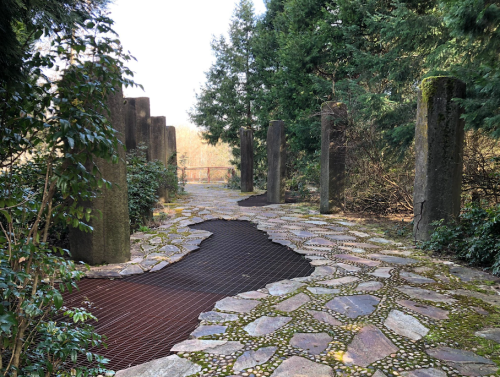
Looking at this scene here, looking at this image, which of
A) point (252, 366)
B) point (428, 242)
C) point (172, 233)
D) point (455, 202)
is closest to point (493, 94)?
point (455, 202)

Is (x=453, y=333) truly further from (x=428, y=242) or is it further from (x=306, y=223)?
(x=306, y=223)

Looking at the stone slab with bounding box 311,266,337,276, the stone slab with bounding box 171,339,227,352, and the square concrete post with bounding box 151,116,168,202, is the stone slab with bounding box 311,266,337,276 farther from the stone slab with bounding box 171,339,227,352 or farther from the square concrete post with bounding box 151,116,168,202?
the square concrete post with bounding box 151,116,168,202

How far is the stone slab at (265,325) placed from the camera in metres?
2.80

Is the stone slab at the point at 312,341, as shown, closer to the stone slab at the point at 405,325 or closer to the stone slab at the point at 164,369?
the stone slab at the point at 405,325

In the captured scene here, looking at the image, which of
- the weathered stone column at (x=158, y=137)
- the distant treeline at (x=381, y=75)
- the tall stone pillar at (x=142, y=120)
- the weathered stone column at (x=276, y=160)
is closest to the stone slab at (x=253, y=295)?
the distant treeline at (x=381, y=75)

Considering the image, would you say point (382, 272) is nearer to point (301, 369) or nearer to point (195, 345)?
point (301, 369)

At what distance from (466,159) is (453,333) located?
3924 millimetres

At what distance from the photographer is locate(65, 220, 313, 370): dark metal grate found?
8.81 feet

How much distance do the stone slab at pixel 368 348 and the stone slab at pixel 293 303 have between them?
68cm

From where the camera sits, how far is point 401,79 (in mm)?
7551

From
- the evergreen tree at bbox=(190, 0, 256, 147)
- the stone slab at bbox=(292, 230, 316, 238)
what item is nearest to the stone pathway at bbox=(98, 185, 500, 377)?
the stone slab at bbox=(292, 230, 316, 238)

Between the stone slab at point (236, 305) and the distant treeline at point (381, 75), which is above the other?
the distant treeline at point (381, 75)

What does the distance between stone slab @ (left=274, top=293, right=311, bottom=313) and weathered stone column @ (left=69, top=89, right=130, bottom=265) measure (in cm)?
234

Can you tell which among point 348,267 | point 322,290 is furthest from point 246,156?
point 322,290
